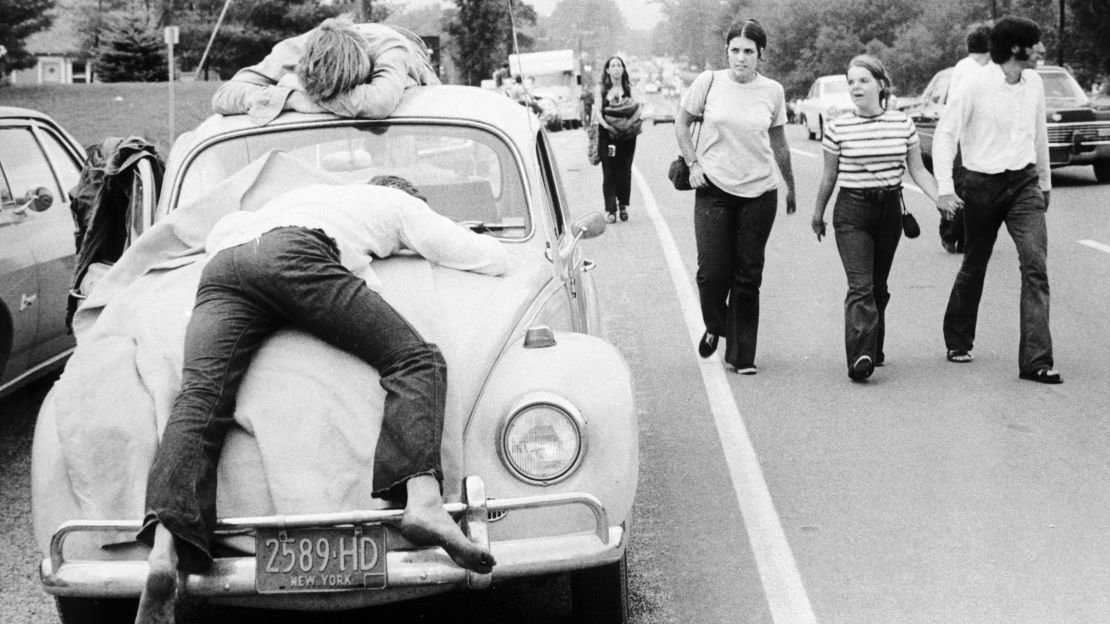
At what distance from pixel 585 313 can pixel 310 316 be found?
2.38 m

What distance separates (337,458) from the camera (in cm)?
382

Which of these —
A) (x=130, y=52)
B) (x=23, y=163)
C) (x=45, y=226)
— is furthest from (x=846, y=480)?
(x=130, y=52)

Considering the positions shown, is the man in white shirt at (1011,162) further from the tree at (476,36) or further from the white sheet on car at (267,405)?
the tree at (476,36)

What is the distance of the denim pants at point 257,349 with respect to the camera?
364cm

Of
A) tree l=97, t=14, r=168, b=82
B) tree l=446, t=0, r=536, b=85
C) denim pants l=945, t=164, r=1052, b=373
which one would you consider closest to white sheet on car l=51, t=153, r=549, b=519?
denim pants l=945, t=164, r=1052, b=373

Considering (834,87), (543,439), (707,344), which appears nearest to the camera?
(543,439)

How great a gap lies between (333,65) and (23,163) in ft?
10.6

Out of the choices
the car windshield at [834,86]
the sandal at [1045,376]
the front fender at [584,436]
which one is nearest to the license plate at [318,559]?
the front fender at [584,436]

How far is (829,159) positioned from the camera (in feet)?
25.5

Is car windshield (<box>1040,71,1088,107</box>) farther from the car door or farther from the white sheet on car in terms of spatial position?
the white sheet on car

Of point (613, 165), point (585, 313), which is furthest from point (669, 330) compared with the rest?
point (613, 165)

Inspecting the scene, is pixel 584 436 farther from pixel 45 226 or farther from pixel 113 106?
pixel 113 106

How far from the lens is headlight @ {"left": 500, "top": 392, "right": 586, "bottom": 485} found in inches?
153

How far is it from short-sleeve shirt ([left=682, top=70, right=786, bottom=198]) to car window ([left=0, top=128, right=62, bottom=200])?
3.89 metres
